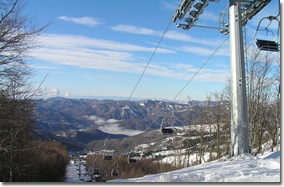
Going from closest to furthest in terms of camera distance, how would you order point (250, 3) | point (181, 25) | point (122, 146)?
point (250, 3), point (181, 25), point (122, 146)

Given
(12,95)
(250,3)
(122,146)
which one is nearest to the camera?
(250,3)

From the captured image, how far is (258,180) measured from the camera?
4949mm

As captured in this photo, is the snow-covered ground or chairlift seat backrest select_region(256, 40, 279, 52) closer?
chairlift seat backrest select_region(256, 40, 279, 52)

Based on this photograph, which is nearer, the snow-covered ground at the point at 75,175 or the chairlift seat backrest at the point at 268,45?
the chairlift seat backrest at the point at 268,45

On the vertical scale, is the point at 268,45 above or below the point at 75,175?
above

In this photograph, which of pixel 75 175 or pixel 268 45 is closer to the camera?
pixel 268 45

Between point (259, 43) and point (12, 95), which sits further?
point (12, 95)

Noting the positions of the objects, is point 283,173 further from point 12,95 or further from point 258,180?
point 12,95

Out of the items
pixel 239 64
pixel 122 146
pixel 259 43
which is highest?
pixel 259 43

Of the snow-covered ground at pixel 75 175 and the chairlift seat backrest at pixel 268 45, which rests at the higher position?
the chairlift seat backrest at pixel 268 45

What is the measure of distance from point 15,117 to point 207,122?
22.5 metres

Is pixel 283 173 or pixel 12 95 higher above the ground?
pixel 12 95

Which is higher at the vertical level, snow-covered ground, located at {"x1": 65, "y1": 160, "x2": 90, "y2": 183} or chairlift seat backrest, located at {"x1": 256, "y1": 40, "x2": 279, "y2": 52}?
chairlift seat backrest, located at {"x1": 256, "y1": 40, "x2": 279, "y2": 52}

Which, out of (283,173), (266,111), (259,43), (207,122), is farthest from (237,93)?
(207,122)
